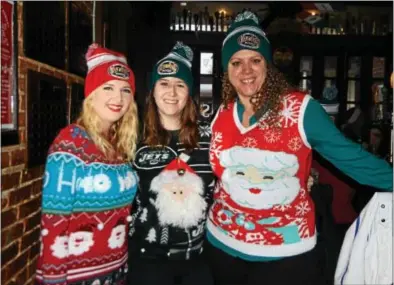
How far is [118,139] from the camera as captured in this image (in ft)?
6.75

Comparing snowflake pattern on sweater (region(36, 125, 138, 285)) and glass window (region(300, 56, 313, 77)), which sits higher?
glass window (region(300, 56, 313, 77))

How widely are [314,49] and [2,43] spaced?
6.58 meters

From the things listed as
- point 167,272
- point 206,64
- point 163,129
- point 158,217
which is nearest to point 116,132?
point 163,129

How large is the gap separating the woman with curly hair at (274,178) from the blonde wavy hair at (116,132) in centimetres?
41

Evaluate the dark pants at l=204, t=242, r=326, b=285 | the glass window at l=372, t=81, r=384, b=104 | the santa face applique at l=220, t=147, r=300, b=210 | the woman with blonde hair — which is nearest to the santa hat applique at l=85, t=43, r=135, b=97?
the woman with blonde hair

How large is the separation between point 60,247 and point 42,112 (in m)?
0.76

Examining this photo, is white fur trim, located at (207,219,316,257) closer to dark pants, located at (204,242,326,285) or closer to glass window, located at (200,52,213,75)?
dark pants, located at (204,242,326,285)

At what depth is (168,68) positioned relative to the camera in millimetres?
2172

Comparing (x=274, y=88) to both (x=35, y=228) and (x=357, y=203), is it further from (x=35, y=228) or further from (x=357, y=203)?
(x=357, y=203)

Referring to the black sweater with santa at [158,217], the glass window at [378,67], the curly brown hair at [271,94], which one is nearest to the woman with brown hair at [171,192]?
the black sweater with santa at [158,217]

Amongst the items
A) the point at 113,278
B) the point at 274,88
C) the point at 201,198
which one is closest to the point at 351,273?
the point at 201,198

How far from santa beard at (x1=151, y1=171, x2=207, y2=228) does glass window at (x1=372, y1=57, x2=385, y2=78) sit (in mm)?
6568

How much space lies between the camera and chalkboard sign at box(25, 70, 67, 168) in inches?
79.0

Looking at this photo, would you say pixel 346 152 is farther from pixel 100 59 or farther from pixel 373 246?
pixel 100 59
